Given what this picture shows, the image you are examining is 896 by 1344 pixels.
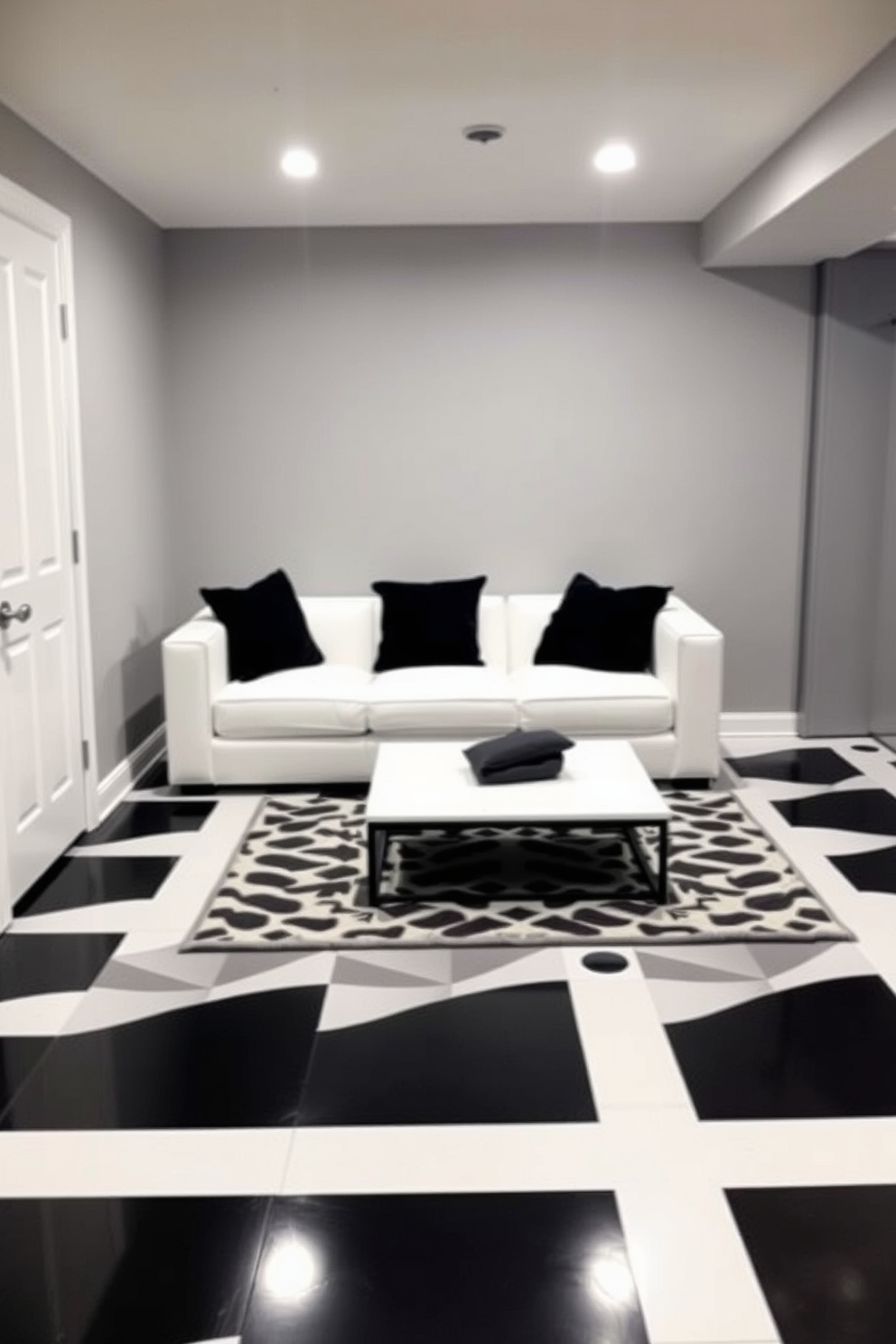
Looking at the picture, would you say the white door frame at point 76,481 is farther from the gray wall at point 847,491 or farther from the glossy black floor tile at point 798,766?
the gray wall at point 847,491

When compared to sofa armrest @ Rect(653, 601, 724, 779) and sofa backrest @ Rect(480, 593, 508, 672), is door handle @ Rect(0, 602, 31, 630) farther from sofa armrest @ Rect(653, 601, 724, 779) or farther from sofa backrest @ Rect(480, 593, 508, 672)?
sofa armrest @ Rect(653, 601, 724, 779)

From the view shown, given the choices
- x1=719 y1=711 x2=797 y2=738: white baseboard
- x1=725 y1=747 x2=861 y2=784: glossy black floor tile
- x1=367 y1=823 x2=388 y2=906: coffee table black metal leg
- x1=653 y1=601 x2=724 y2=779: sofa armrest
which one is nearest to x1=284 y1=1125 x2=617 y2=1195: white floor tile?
x1=367 y1=823 x2=388 y2=906: coffee table black metal leg

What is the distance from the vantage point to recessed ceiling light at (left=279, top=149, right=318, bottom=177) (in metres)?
4.40

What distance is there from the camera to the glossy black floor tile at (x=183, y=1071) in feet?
8.80

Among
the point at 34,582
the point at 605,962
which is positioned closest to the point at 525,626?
the point at 34,582

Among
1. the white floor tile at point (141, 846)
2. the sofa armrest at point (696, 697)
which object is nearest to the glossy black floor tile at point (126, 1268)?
the white floor tile at point (141, 846)

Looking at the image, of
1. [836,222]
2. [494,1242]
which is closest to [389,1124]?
[494,1242]

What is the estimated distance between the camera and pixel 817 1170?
246 cm

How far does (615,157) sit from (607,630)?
1.94 m

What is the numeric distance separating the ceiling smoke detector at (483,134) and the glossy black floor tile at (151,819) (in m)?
2.63

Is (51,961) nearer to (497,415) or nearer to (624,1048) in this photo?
(624,1048)

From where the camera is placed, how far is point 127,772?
5238mm

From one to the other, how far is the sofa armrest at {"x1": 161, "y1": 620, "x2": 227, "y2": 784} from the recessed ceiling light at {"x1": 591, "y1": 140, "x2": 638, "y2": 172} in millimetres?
2367

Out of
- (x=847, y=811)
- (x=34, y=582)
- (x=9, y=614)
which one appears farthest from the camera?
(x=847, y=811)
